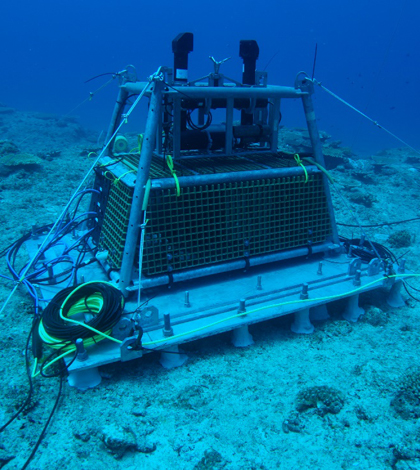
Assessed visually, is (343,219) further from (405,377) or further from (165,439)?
(165,439)

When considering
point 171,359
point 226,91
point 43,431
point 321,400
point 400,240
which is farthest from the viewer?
point 400,240

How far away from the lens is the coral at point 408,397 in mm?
3475

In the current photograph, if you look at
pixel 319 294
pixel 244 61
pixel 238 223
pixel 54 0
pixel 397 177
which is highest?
pixel 54 0

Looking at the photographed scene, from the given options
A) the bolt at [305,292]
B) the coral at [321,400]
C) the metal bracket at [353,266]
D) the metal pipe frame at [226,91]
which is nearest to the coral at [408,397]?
the coral at [321,400]

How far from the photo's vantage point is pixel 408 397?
142 inches

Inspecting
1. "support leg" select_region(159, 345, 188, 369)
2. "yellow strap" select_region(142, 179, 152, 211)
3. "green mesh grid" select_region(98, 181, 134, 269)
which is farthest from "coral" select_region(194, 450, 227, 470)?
"yellow strap" select_region(142, 179, 152, 211)

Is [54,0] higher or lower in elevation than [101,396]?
higher

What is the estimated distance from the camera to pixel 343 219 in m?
9.08

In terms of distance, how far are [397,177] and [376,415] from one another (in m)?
12.0

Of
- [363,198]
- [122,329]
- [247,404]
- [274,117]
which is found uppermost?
[274,117]

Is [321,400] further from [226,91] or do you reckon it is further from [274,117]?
[274,117]

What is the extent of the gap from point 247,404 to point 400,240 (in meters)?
5.76

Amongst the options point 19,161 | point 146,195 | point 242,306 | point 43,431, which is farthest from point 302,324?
point 19,161

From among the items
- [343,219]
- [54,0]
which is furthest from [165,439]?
[54,0]
